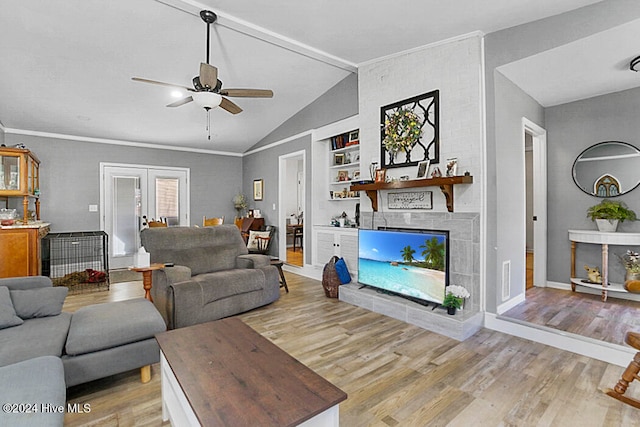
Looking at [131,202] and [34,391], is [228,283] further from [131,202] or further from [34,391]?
[131,202]

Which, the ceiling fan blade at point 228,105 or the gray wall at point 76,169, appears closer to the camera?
the ceiling fan blade at point 228,105

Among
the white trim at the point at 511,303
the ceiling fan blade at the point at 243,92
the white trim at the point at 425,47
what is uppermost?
the white trim at the point at 425,47

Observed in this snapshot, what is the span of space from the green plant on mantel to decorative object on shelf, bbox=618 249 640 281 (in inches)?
15.7

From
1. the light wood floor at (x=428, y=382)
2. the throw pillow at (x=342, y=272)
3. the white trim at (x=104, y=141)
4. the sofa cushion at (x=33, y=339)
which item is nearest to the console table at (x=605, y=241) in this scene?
the light wood floor at (x=428, y=382)

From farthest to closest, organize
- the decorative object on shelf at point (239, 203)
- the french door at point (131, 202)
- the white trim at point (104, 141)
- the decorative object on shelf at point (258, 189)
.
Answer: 1. the decorative object on shelf at point (239, 203)
2. the decorative object on shelf at point (258, 189)
3. the french door at point (131, 202)
4. the white trim at point (104, 141)

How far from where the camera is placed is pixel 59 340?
75.0 inches

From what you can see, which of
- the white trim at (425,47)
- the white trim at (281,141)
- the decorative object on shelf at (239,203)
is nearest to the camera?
the white trim at (425,47)

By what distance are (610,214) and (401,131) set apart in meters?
2.58

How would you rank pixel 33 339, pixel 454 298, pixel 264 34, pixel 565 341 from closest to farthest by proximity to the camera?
pixel 33 339 → pixel 565 341 → pixel 454 298 → pixel 264 34

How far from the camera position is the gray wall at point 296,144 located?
15.5 feet

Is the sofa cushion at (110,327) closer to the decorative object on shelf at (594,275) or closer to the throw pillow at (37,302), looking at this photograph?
the throw pillow at (37,302)

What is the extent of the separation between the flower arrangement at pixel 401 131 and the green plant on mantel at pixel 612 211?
91.8 inches

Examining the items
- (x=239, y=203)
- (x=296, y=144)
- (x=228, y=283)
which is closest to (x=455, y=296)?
(x=228, y=283)

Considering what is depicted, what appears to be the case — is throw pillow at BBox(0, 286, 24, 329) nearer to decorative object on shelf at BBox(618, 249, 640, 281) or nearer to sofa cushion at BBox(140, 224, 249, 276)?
sofa cushion at BBox(140, 224, 249, 276)
